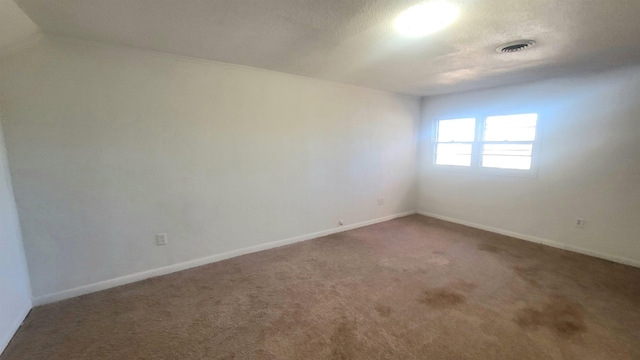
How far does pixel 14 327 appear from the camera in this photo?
192cm

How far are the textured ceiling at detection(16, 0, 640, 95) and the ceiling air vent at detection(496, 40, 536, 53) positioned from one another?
8 cm

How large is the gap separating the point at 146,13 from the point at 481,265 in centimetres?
392

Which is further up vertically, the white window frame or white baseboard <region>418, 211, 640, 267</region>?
the white window frame

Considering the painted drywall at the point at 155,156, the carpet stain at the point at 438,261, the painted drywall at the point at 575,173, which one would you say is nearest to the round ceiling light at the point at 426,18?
the painted drywall at the point at 155,156

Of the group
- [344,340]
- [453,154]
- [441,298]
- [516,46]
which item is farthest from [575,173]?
[344,340]

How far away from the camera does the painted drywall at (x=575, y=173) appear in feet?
9.72

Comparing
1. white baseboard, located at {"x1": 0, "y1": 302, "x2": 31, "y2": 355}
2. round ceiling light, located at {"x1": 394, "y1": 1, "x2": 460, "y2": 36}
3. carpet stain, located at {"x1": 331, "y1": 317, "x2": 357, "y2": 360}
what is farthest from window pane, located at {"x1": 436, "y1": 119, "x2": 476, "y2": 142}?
white baseboard, located at {"x1": 0, "y1": 302, "x2": 31, "y2": 355}

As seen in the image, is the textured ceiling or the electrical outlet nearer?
the textured ceiling

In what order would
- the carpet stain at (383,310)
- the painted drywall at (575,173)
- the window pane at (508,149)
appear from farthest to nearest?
the window pane at (508,149) → the painted drywall at (575,173) → the carpet stain at (383,310)

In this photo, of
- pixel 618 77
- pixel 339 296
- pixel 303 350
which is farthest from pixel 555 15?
pixel 303 350

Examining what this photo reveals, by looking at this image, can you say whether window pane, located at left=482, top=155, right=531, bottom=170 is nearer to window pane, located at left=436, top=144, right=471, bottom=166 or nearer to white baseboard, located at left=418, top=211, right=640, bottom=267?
window pane, located at left=436, top=144, right=471, bottom=166

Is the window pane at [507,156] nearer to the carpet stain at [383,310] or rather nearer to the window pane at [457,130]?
the window pane at [457,130]

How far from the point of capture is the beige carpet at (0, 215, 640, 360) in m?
1.76

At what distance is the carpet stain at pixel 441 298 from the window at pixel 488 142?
2552mm
